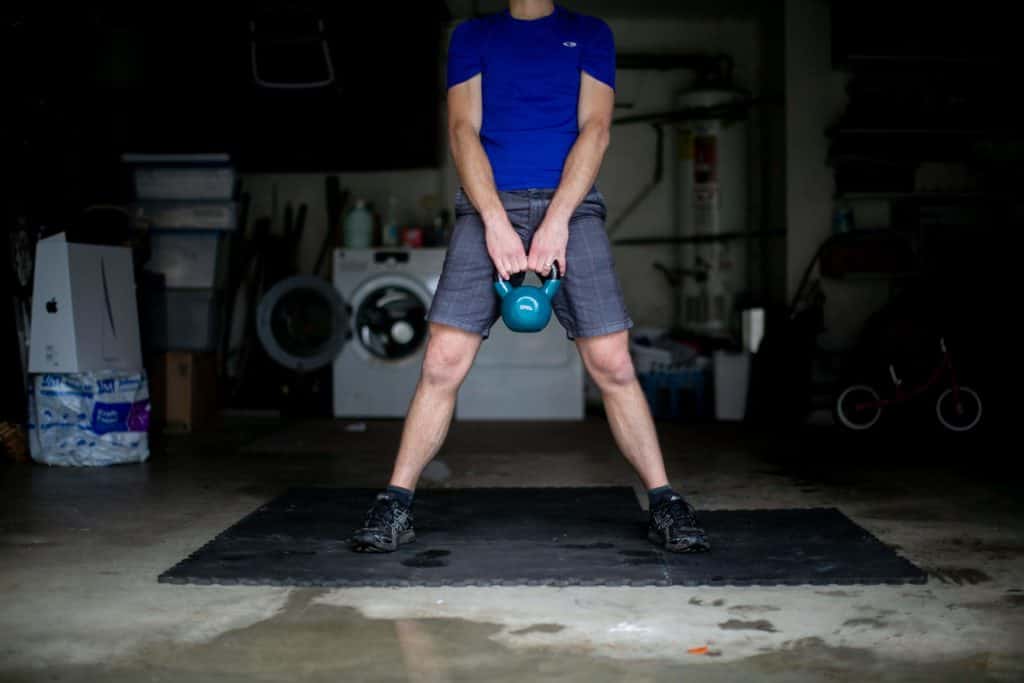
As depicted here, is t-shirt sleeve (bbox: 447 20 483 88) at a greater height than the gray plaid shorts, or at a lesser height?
greater

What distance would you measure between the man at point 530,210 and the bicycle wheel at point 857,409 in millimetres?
3050

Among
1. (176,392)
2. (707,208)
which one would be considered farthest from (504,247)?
(707,208)

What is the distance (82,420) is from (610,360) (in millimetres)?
2595

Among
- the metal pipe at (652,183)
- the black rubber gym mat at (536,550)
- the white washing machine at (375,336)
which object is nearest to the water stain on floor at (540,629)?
the black rubber gym mat at (536,550)

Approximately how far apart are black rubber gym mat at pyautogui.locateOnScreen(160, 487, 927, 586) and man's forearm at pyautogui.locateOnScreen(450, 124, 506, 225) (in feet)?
2.71

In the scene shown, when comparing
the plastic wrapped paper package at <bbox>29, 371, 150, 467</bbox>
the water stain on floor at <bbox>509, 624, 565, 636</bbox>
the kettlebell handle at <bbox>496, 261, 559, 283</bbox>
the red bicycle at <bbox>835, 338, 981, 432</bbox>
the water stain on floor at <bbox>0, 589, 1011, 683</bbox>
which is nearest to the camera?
the water stain on floor at <bbox>0, 589, 1011, 683</bbox>

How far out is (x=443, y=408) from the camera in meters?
2.77

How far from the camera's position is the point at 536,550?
2682mm

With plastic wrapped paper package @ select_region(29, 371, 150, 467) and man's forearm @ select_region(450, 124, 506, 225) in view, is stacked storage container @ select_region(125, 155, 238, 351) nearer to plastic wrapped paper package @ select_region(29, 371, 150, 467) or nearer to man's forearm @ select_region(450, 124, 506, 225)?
plastic wrapped paper package @ select_region(29, 371, 150, 467)

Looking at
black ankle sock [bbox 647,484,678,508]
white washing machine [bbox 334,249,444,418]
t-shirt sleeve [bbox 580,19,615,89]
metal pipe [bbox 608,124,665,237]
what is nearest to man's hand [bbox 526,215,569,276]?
t-shirt sleeve [bbox 580,19,615,89]

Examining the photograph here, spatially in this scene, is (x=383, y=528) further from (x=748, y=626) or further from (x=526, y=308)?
(x=748, y=626)

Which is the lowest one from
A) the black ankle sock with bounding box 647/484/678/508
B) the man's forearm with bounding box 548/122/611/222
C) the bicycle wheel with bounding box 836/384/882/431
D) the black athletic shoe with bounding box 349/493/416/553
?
the bicycle wheel with bounding box 836/384/882/431

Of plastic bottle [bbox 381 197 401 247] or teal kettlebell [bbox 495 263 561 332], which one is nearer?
teal kettlebell [bbox 495 263 561 332]

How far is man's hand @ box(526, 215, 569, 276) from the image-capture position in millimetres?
2664
